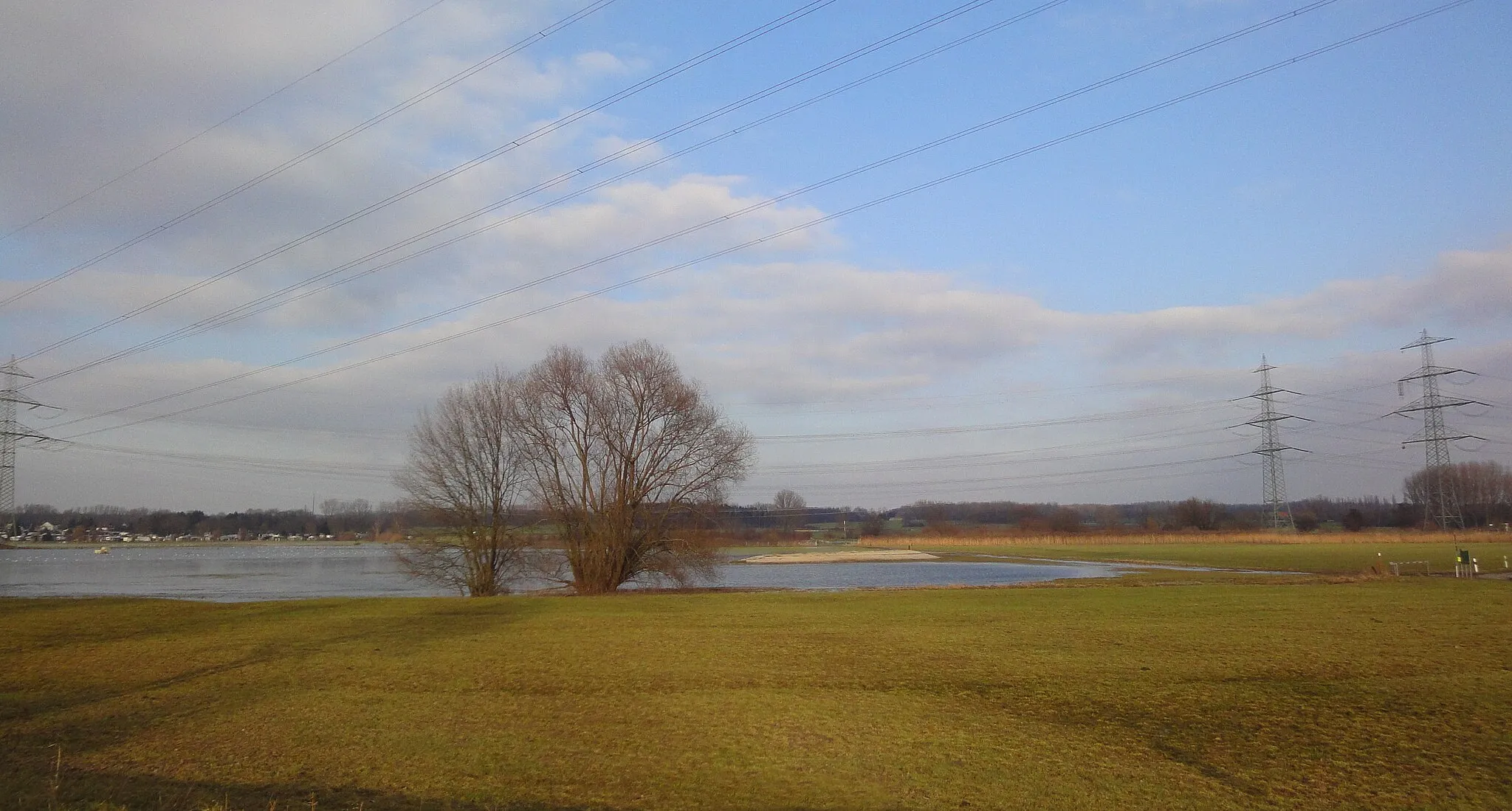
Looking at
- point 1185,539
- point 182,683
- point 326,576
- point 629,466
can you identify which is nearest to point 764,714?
point 182,683

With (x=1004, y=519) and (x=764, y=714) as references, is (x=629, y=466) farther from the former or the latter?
(x=1004, y=519)

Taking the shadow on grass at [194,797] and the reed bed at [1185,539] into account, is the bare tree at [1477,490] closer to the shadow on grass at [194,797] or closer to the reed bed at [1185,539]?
the reed bed at [1185,539]

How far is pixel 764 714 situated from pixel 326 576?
5721 cm

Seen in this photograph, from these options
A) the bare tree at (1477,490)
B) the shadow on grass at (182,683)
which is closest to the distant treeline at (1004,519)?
the bare tree at (1477,490)

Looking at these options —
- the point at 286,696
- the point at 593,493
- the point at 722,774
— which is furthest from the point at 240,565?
the point at 722,774

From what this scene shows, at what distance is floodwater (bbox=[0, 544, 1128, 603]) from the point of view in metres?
45.2

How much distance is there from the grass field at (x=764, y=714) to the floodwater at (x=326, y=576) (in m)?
24.3

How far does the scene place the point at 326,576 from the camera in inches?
2388

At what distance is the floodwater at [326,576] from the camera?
148 ft

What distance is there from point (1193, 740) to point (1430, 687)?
551 centimetres

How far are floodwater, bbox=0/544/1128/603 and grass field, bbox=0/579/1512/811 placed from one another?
24.3m

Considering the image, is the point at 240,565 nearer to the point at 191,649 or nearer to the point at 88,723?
the point at 191,649

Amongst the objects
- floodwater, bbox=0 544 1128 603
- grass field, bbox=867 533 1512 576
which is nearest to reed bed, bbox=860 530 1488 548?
grass field, bbox=867 533 1512 576

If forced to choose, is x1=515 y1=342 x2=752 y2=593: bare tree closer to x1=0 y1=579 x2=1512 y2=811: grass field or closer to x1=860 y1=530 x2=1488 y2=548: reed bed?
x1=0 y1=579 x2=1512 y2=811: grass field
